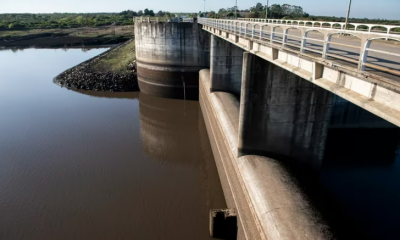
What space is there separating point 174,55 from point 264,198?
20.7 meters

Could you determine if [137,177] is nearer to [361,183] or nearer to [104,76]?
[361,183]

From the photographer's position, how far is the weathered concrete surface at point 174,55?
27.6 m

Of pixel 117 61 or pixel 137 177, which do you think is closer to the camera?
pixel 137 177

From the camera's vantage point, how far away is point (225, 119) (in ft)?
55.0

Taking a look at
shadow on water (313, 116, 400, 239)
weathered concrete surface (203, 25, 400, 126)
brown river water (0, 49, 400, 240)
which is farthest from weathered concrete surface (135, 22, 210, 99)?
weathered concrete surface (203, 25, 400, 126)

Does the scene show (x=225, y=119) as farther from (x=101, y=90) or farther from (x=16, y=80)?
(x=16, y=80)

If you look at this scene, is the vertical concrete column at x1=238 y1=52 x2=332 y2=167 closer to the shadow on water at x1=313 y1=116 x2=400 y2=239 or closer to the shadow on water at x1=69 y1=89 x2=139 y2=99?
the shadow on water at x1=313 y1=116 x2=400 y2=239

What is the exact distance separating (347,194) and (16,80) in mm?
38693

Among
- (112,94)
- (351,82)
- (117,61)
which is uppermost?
(351,82)

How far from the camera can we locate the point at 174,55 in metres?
27.9

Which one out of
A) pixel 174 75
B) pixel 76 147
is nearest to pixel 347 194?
pixel 76 147

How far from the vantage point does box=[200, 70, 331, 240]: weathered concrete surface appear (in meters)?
8.47

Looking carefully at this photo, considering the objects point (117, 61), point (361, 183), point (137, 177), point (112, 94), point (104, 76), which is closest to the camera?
point (361, 183)

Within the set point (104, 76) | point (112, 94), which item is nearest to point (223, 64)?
point (112, 94)
